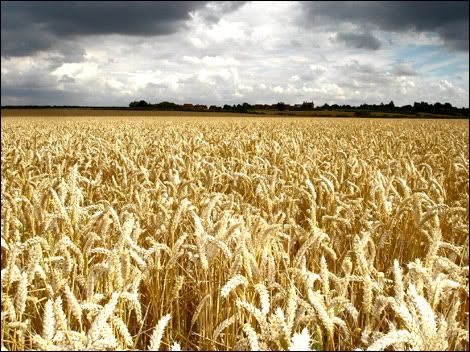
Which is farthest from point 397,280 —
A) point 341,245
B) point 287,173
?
point 287,173

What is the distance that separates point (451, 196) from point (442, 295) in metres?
3.81

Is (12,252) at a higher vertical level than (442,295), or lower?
higher

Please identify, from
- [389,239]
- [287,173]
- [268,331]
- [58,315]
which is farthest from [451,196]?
[58,315]

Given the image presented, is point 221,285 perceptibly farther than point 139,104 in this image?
No

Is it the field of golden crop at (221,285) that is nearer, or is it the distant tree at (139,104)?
the field of golden crop at (221,285)

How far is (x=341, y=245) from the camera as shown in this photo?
353 cm

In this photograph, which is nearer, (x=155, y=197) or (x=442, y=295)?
(x=442, y=295)

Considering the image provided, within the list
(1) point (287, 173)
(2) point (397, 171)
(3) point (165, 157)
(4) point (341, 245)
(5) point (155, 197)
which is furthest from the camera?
(3) point (165, 157)

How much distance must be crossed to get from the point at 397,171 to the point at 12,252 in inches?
202

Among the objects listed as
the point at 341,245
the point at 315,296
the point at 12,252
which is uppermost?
the point at 12,252

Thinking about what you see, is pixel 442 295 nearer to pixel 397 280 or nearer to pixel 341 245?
pixel 397 280

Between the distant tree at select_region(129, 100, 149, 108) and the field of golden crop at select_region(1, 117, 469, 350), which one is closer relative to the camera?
the field of golden crop at select_region(1, 117, 469, 350)

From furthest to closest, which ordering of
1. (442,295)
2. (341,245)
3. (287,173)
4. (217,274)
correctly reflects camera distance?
(287,173)
(341,245)
(217,274)
(442,295)

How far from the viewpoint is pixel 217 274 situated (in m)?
2.64
